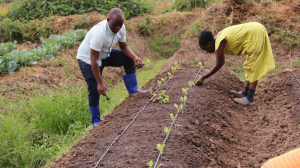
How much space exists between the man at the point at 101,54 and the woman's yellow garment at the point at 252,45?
141 centimetres

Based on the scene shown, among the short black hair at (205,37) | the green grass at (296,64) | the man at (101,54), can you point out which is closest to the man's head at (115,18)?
the man at (101,54)

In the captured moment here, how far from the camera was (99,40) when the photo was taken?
313 cm

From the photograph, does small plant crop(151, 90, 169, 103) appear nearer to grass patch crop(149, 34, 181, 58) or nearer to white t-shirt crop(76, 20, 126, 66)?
white t-shirt crop(76, 20, 126, 66)

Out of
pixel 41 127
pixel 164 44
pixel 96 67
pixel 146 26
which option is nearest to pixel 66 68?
pixel 41 127

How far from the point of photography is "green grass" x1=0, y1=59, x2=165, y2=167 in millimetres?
3016

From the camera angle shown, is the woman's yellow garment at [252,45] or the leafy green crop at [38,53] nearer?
the woman's yellow garment at [252,45]

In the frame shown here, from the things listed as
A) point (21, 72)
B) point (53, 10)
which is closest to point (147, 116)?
point (21, 72)

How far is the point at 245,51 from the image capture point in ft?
12.2

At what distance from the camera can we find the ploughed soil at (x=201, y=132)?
2402 mm

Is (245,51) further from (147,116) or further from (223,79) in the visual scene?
(147,116)

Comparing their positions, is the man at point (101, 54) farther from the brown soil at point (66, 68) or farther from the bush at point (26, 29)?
the bush at point (26, 29)

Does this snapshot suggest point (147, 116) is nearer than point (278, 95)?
Yes

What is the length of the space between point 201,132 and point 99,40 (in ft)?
5.48

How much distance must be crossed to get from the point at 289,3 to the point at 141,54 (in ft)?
15.8
